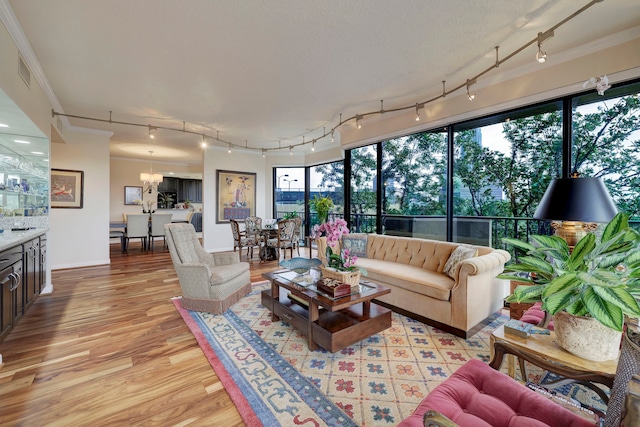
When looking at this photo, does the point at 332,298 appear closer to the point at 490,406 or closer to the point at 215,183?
the point at 490,406

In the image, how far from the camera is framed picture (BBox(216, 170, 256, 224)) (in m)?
7.11

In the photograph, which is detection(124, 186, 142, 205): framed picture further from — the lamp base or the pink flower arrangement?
the lamp base

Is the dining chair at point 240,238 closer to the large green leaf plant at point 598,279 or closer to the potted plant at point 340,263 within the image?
the potted plant at point 340,263

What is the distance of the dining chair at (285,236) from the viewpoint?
225 inches

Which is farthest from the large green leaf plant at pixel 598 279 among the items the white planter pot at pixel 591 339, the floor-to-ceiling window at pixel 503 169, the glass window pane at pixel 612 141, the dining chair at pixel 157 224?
the dining chair at pixel 157 224

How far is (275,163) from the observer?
7.94m

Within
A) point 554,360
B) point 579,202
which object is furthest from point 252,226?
point 554,360

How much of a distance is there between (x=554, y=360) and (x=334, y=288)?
1446 millimetres

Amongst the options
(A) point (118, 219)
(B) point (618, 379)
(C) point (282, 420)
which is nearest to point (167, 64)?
(C) point (282, 420)

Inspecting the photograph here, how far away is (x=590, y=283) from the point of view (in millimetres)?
1058

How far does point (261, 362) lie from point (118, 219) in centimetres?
933

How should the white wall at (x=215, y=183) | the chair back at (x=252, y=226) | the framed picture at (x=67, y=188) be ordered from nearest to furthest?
1. the framed picture at (x=67, y=188)
2. the chair back at (x=252, y=226)
3. the white wall at (x=215, y=183)

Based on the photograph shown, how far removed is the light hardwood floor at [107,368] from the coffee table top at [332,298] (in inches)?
36.4

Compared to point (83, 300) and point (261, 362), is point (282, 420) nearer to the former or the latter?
point (261, 362)
